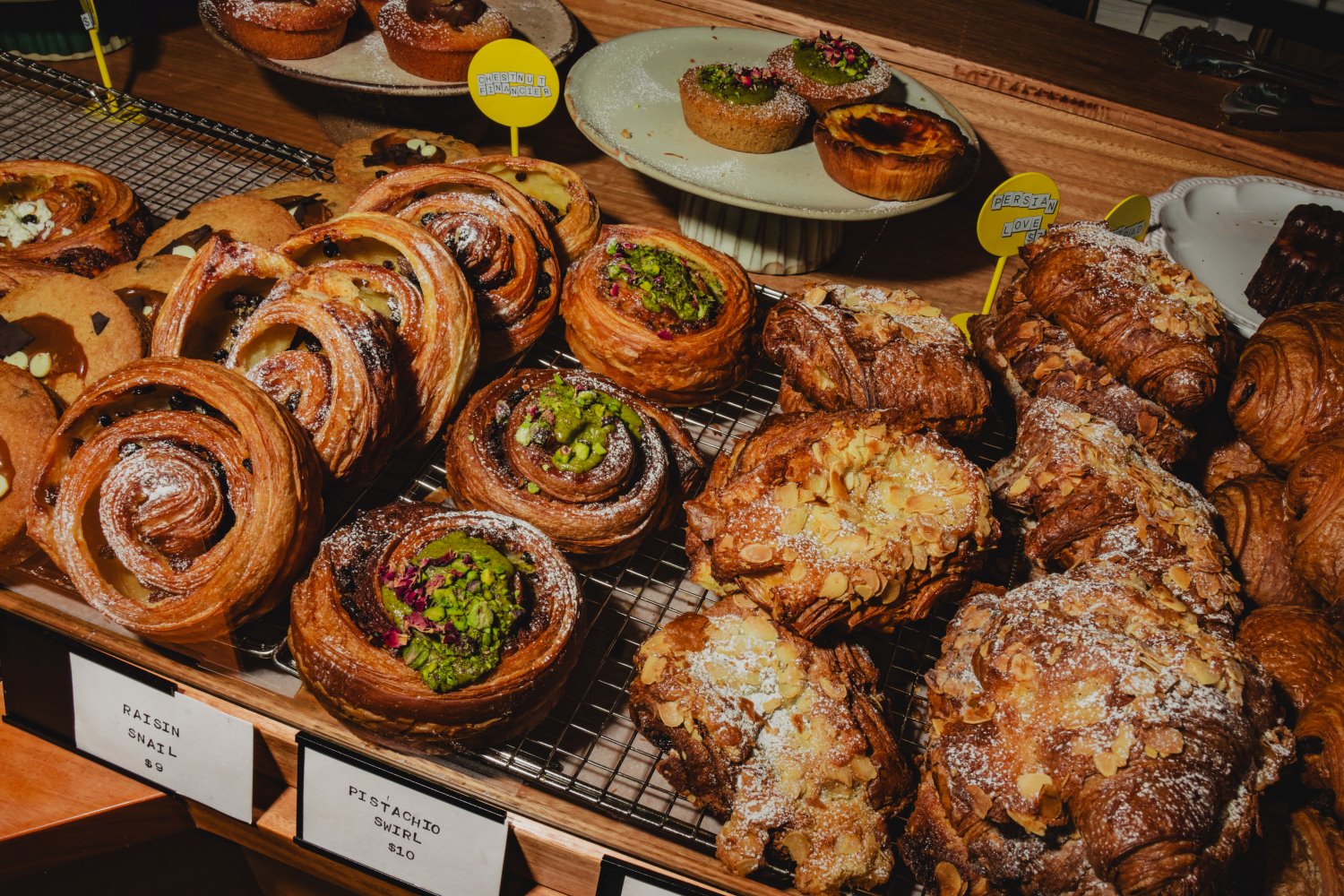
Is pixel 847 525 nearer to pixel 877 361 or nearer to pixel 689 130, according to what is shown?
Result: pixel 877 361

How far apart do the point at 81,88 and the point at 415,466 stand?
2203 millimetres

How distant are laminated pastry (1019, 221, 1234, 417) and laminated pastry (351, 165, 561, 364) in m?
1.39

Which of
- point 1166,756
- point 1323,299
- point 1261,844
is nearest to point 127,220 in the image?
point 1166,756

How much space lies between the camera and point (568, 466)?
219cm

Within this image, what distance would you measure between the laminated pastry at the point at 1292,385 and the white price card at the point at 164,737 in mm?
2425

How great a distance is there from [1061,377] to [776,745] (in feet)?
4.11

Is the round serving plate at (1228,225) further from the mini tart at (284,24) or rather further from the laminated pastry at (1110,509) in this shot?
the mini tart at (284,24)

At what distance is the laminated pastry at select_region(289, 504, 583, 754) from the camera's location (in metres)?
1.75

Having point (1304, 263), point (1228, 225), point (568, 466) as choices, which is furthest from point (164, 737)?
point (1228, 225)

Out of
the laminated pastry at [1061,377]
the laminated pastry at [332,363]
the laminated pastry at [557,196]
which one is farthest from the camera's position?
the laminated pastry at [557,196]

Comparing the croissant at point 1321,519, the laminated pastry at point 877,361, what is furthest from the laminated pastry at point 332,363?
the croissant at point 1321,519

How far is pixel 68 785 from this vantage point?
6.73 ft

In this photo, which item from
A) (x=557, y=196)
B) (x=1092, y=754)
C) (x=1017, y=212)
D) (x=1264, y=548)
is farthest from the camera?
(x=557, y=196)

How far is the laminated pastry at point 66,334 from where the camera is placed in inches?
89.0
